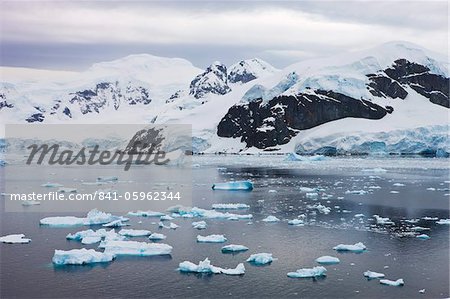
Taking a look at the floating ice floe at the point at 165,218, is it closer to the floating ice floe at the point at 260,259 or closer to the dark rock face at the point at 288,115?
the floating ice floe at the point at 260,259

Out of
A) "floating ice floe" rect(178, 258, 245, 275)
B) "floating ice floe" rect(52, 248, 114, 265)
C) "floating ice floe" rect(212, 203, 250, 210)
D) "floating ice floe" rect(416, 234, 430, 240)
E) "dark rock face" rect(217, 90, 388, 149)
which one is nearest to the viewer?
"floating ice floe" rect(178, 258, 245, 275)

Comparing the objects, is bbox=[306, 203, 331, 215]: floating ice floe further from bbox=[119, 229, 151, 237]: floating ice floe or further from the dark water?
bbox=[119, 229, 151, 237]: floating ice floe

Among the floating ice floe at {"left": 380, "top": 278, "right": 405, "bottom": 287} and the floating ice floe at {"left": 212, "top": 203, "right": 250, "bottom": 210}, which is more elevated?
the floating ice floe at {"left": 212, "top": 203, "right": 250, "bottom": 210}

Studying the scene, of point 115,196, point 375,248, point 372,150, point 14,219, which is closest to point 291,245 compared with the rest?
point 375,248

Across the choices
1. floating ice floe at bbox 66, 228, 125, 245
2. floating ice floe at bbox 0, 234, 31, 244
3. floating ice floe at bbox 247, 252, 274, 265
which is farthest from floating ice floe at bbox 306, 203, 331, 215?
floating ice floe at bbox 0, 234, 31, 244

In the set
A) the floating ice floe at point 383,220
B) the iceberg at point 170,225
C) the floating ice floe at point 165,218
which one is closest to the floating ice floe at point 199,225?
the iceberg at point 170,225

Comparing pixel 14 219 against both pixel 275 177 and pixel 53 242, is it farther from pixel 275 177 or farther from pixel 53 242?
pixel 275 177
